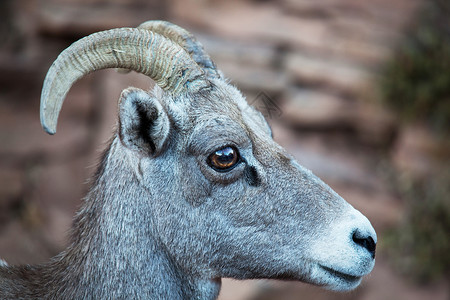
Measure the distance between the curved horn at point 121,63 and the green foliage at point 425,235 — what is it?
5382 mm

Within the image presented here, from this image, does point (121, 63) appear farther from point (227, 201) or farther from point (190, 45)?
point (227, 201)

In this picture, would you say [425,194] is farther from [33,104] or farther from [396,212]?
[33,104]

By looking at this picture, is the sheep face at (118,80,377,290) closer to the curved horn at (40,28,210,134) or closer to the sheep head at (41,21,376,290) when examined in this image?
the sheep head at (41,21,376,290)

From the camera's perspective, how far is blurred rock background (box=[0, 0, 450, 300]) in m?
7.89

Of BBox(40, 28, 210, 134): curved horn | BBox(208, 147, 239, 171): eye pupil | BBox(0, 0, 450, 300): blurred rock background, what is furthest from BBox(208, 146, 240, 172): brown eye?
BBox(0, 0, 450, 300): blurred rock background

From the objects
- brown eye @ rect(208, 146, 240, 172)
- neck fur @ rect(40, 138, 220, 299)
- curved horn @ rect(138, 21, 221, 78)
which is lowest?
neck fur @ rect(40, 138, 220, 299)

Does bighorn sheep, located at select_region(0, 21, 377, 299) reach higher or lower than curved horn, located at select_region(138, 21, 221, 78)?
lower

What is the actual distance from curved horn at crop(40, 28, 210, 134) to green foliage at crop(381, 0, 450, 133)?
17.3 ft

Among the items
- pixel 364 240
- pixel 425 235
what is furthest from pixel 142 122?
pixel 425 235

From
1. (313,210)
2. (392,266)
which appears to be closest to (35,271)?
(313,210)

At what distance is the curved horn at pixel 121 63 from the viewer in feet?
9.98

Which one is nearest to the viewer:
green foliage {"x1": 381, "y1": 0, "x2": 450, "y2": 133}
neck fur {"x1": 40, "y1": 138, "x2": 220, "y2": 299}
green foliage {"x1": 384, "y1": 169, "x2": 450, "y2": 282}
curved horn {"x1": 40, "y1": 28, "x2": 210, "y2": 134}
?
curved horn {"x1": 40, "y1": 28, "x2": 210, "y2": 134}

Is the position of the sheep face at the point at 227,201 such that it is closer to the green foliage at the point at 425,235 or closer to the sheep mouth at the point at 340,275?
the sheep mouth at the point at 340,275

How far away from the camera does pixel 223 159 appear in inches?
135
